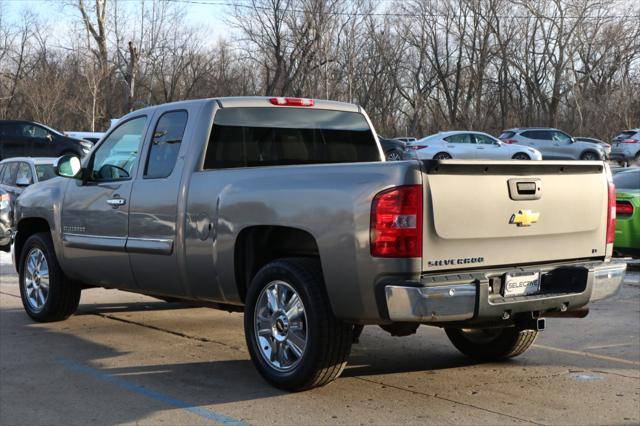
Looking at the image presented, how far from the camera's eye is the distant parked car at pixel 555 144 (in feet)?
123

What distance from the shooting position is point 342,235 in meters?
5.07

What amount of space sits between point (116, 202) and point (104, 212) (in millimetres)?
232

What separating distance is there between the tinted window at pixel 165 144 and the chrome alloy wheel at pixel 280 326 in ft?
4.88

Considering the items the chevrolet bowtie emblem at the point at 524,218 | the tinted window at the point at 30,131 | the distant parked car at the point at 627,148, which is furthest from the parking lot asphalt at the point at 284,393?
the distant parked car at the point at 627,148

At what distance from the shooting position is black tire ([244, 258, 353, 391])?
206 inches

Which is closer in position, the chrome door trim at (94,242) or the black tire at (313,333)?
the black tire at (313,333)

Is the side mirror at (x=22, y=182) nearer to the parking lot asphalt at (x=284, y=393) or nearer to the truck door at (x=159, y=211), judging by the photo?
the parking lot asphalt at (x=284, y=393)

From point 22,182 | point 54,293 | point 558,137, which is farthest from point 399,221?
point 558,137

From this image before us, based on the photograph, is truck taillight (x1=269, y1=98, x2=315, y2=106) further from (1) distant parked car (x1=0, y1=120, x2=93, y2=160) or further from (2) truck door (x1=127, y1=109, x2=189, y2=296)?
(1) distant parked car (x1=0, y1=120, x2=93, y2=160)

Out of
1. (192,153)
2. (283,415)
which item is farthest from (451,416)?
(192,153)

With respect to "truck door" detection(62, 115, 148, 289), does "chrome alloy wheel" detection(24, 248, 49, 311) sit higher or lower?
lower

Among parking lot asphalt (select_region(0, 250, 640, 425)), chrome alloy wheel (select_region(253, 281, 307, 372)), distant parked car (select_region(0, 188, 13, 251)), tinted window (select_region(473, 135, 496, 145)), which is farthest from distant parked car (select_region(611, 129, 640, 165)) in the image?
chrome alloy wheel (select_region(253, 281, 307, 372))

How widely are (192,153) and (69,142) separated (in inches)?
883

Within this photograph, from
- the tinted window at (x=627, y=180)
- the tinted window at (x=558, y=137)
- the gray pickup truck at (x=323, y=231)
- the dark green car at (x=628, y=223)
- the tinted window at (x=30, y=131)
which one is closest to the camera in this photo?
the gray pickup truck at (x=323, y=231)
